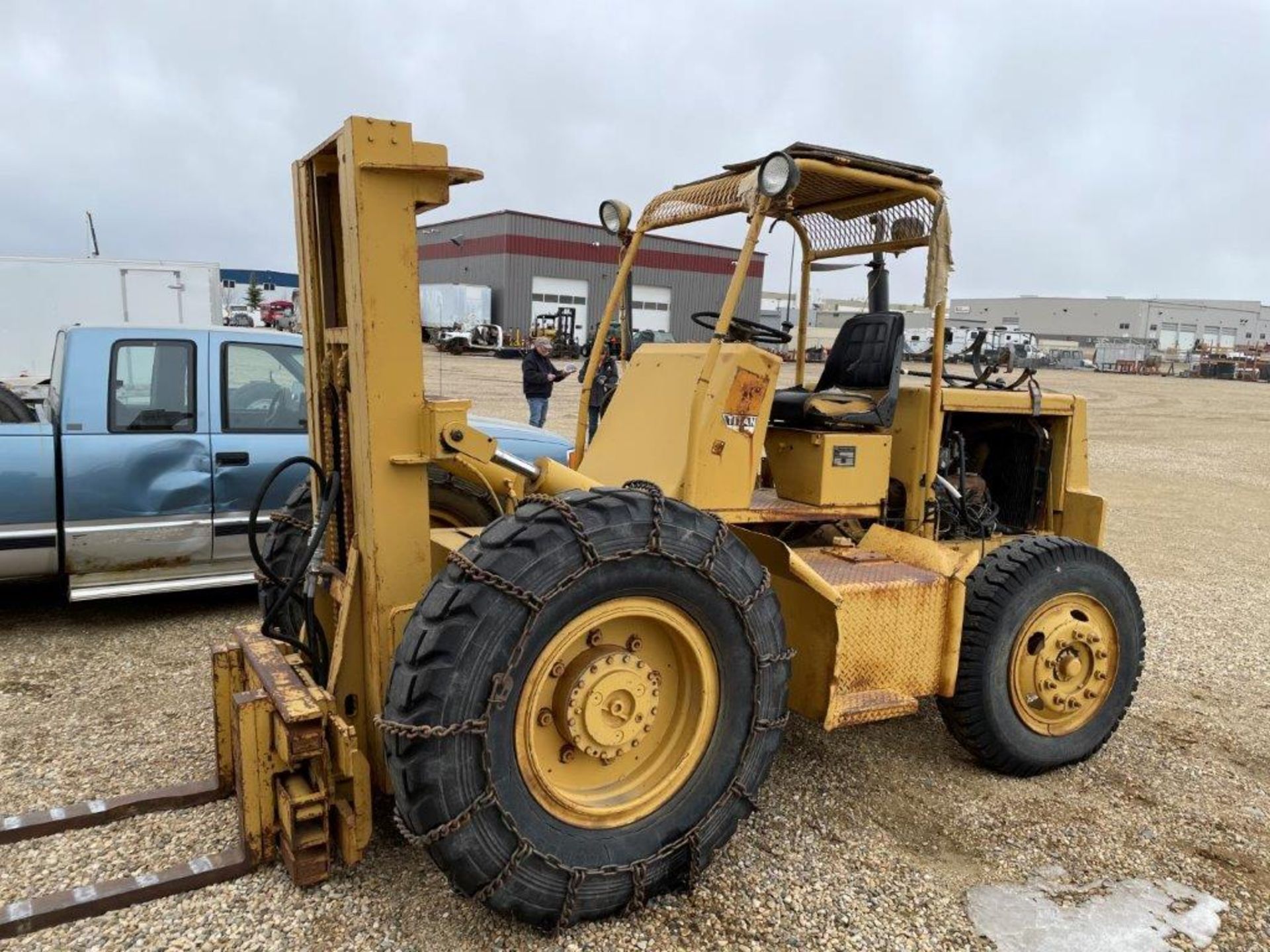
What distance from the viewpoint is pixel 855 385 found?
15.1 feet

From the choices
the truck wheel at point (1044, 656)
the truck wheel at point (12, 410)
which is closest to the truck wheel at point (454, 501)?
the truck wheel at point (1044, 656)

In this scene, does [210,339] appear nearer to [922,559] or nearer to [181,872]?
[181,872]

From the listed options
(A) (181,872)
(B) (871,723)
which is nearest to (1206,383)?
(B) (871,723)

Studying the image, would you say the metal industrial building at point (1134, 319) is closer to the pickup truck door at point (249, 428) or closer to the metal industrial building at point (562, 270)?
the metal industrial building at point (562, 270)

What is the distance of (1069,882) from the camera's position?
10.8 feet

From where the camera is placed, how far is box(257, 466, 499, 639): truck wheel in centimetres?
395

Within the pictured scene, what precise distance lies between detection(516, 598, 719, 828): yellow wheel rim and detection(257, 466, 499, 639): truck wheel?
50.3 inches

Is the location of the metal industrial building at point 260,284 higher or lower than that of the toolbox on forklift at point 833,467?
higher

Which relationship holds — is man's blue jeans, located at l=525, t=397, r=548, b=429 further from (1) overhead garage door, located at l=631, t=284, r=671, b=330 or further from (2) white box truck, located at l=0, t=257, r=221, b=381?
(1) overhead garage door, located at l=631, t=284, r=671, b=330

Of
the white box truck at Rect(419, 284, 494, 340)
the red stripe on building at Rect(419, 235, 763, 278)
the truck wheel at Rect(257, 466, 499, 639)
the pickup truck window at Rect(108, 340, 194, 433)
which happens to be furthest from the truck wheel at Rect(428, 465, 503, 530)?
the red stripe on building at Rect(419, 235, 763, 278)

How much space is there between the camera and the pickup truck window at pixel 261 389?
5.91m

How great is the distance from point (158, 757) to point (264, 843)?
1325 mm

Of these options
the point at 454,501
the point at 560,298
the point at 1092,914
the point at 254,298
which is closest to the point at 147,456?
the point at 454,501

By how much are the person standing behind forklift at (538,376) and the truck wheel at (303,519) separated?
8.06 metres
